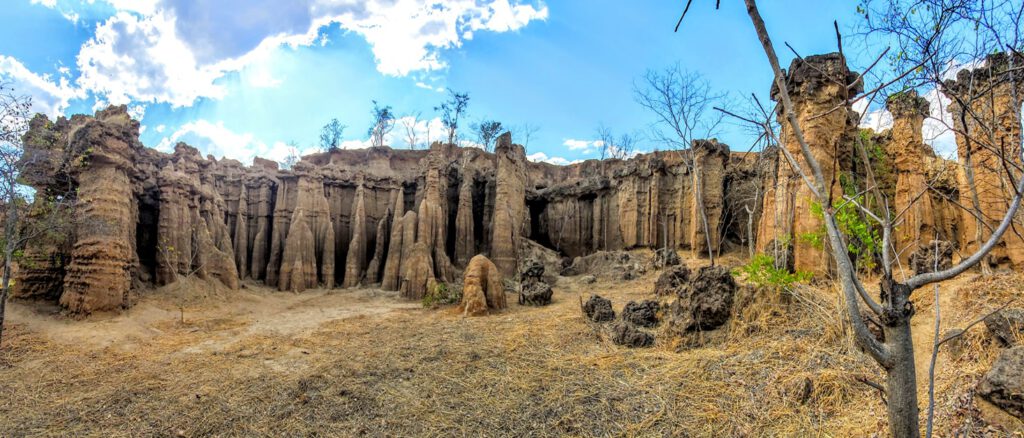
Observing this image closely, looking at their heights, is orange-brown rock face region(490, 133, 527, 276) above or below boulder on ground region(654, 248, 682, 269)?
above

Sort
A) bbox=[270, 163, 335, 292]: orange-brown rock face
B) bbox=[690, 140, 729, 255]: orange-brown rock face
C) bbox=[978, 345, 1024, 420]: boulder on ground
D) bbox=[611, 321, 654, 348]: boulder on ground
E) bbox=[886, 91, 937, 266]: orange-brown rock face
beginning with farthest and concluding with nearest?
bbox=[690, 140, 729, 255]: orange-brown rock face < bbox=[270, 163, 335, 292]: orange-brown rock face < bbox=[886, 91, 937, 266]: orange-brown rock face < bbox=[611, 321, 654, 348]: boulder on ground < bbox=[978, 345, 1024, 420]: boulder on ground

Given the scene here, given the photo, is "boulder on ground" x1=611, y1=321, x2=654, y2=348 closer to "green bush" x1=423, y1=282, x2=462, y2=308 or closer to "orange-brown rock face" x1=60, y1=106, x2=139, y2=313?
"green bush" x1=423, y1=282, x2=462, y2=308

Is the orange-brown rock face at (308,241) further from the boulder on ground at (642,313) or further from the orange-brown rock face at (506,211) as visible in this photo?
the boulder on ground at (642,313)

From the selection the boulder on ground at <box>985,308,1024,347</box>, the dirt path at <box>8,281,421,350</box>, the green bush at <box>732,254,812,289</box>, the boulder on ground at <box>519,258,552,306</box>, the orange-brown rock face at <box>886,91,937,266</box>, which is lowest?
the dirt path at <box>8,281,421,350</box>

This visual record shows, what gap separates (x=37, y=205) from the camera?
10.3 meters

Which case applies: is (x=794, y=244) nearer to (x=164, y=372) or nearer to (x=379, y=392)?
(x=379, y=392)

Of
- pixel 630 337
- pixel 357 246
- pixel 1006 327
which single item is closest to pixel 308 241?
pixel 357 246

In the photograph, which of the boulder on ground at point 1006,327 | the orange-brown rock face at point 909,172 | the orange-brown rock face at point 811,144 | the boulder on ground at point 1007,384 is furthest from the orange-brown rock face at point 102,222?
the orange-brown rock face at point 909,172

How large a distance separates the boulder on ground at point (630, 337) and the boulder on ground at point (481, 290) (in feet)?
16.5

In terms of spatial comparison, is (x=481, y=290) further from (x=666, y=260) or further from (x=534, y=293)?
(x=666, y=260)

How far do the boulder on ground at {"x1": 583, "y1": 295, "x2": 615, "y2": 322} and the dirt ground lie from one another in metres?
0.46

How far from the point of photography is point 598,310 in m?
9.50

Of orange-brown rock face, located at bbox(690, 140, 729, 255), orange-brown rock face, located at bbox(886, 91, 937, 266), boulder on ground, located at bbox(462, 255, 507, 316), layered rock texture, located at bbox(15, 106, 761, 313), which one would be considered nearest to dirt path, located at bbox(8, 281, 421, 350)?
layered rock texture, located at bbox(15, 106, 761, 313)

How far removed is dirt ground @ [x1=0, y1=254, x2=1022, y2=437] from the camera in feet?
14.6
